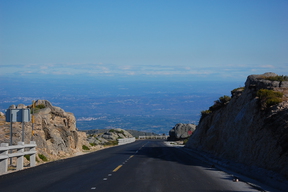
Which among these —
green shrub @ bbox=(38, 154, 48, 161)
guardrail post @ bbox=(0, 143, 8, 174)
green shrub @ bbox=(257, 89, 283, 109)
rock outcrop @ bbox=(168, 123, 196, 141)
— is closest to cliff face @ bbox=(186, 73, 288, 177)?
green shrub @ bbox=(257, 89, 283, 109)

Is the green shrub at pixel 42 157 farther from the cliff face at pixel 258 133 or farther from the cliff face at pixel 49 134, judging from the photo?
the cliff face at pixel 258 133

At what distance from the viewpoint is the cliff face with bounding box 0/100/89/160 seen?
24.4 metres

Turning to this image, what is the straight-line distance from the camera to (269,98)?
60.4 feet

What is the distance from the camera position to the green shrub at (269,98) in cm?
A: 1794

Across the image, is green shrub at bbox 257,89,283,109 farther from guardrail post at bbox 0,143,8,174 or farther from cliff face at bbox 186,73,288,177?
guardrail post at bbox 0,143,8,174

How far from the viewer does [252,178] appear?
14578 millimetres

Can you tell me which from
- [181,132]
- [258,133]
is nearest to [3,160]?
[258,133]

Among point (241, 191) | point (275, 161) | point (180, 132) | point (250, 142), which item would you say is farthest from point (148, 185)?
point (180, 132)

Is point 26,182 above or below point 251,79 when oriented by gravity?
below

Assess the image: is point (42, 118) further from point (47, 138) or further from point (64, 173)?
point (64, 173)

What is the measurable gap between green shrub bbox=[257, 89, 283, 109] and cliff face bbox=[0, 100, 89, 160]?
566 inches

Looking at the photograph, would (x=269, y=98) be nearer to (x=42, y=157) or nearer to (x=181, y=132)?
(x=42, y=157)

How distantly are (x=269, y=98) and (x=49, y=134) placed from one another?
56.6 ft

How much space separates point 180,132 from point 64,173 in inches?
2781
